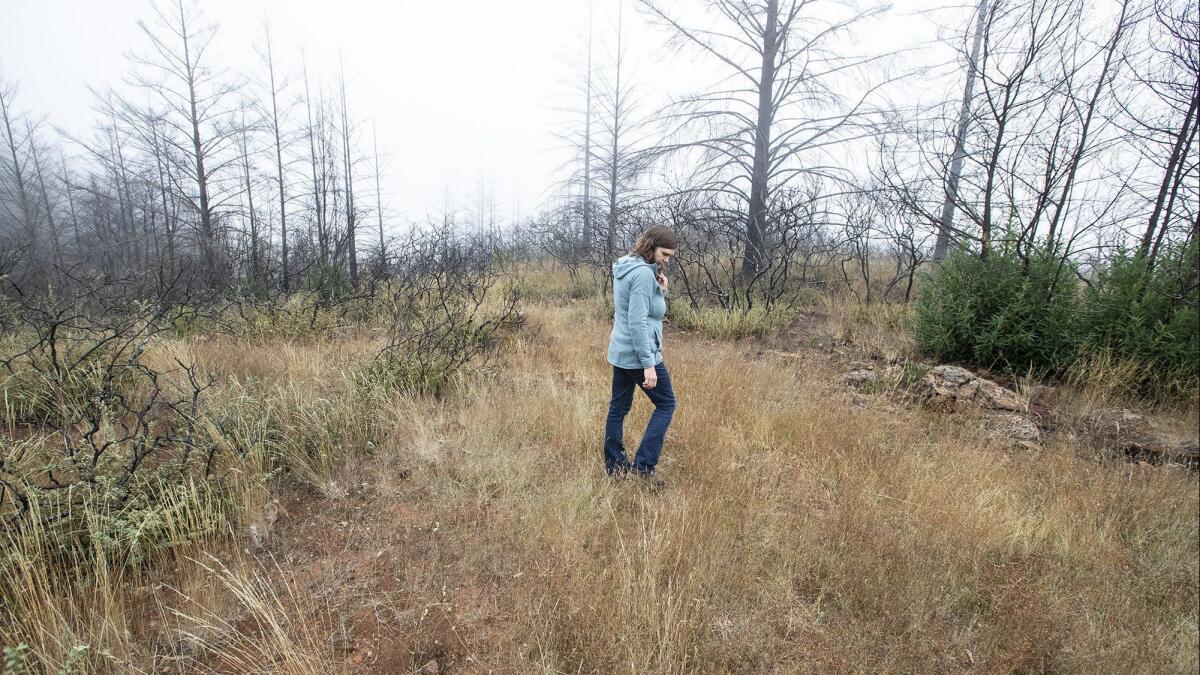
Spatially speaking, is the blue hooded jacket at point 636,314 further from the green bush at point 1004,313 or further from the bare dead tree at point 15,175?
the bare dead tree at point 15,175

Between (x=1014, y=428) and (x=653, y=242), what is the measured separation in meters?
3.28

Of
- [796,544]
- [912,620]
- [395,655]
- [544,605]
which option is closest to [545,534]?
[544,605]

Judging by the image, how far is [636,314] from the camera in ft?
8.76

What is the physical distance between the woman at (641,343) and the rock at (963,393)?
114 inches

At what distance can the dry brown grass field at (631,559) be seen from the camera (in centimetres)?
172

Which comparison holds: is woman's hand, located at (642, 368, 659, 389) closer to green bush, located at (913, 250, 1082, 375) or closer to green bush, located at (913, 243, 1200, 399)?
green bush, located at (913, 243, 1200, 399)

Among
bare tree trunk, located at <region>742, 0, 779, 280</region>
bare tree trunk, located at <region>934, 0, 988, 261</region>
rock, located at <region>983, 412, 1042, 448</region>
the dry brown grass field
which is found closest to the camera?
the dry brown grass field

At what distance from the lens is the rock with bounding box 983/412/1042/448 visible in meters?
3.40

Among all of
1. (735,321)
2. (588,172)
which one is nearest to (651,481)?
(735,321)

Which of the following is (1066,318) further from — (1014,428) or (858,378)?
(858,378)

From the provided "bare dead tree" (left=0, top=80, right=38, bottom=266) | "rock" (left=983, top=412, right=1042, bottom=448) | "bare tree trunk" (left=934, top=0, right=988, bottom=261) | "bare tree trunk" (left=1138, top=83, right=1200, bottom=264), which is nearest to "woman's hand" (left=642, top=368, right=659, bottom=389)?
"rock" (left=983, top=412, right=1042, bottom=448)

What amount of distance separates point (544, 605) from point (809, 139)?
35.5 ft

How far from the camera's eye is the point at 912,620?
1896 millimetres

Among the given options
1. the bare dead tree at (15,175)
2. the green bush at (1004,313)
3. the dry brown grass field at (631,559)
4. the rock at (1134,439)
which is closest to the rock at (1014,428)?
the dry brown grass field at (631,559)
